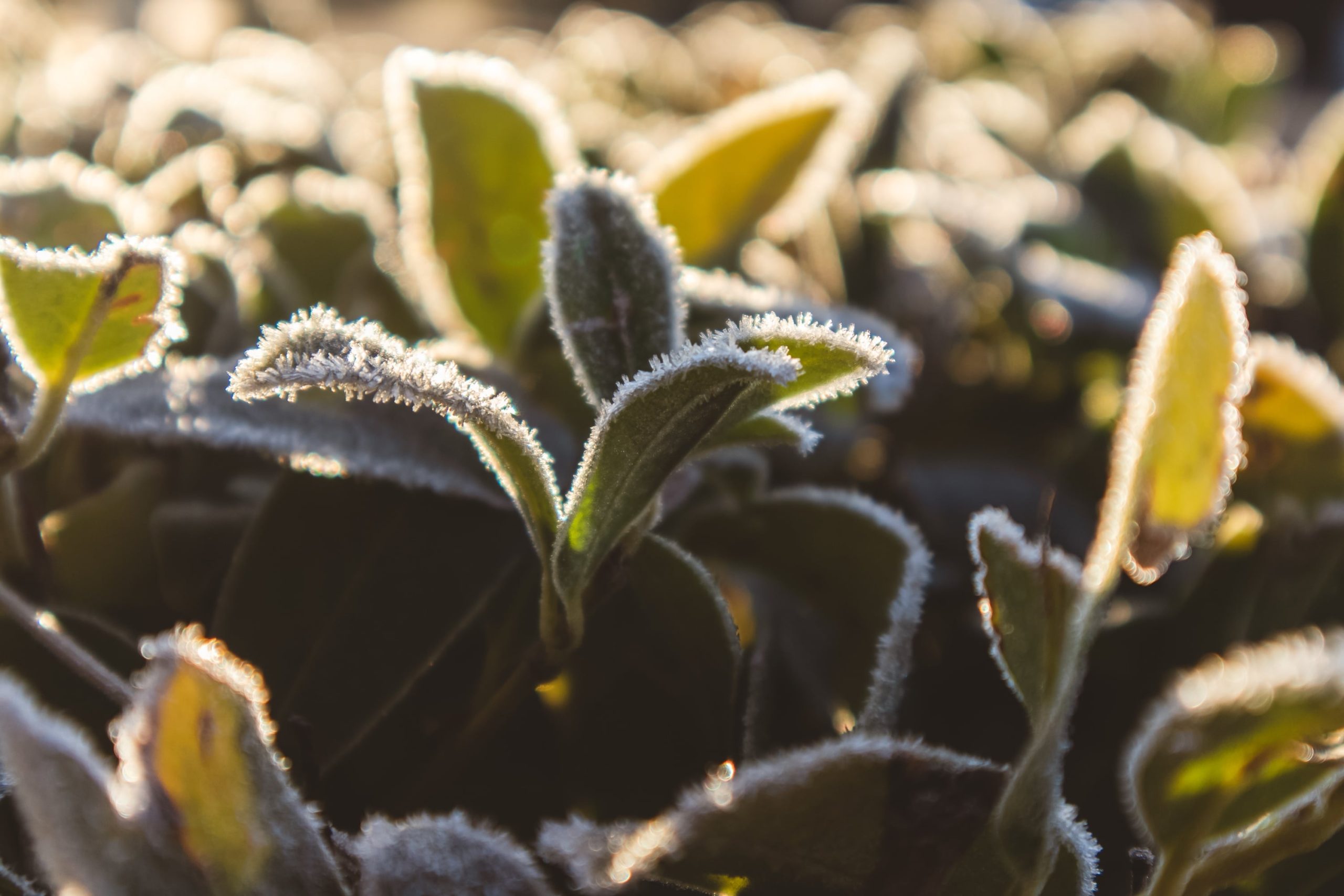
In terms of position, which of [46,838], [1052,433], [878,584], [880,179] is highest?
[880,179]

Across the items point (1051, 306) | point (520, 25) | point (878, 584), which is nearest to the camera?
point (878, 584)

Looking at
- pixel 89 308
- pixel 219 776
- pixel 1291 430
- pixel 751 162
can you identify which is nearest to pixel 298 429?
pixel 89 308

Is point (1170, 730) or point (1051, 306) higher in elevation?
point (1051, 306)

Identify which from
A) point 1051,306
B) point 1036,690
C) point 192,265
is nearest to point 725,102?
point 1051,306

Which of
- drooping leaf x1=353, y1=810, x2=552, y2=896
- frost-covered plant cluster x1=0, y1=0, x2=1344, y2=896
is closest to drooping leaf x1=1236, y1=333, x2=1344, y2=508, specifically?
frost-covered plant cluster x1=0, y1=0, x2=1344, y2=896

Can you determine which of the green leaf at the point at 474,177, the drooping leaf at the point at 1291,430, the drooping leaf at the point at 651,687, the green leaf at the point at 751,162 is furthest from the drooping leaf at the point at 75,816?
the drooping leaf at the point at 1291,430

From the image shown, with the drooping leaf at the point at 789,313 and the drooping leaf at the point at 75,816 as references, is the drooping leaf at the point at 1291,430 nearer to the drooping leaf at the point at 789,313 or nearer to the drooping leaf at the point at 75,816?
the drooping leaf at the point at 789,313

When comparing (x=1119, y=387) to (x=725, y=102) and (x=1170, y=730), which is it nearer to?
(x=1170, y=730)
